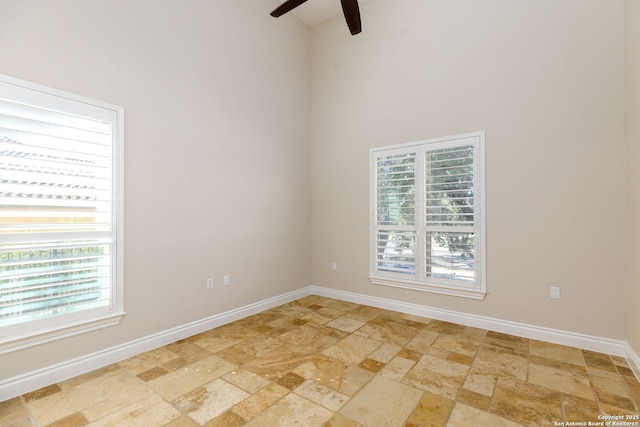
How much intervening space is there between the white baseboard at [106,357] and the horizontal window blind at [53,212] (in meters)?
0.40

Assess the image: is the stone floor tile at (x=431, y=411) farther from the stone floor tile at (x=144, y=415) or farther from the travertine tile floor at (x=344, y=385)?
the stone floor tile at (x=144, y=415)

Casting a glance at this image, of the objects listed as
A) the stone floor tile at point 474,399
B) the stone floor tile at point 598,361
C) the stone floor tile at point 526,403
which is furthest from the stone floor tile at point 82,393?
the stone floor tile at point 598,361

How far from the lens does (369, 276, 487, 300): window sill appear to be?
344 cm

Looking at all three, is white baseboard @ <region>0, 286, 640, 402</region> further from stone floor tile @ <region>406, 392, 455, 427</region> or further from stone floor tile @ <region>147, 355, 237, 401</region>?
stone floor tile @ <region>406, 392, 455, 427</region>

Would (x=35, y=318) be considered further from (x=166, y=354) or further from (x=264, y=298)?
(x=264, y=298)

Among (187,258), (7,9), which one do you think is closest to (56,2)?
(7,9)

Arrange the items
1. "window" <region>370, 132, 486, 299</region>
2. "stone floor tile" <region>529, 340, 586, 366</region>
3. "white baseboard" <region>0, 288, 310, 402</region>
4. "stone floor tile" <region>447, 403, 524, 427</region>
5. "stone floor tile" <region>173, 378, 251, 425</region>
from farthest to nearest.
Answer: "window" <region>370, 132, 486, 299</region> → "stone floor tile" <region>529, 340, 586, 366</region> → "white baseboard" <region>0, 288, 310, 402</region> → "stone floor tile" <region>173, 378, 251, 425</region> → "stone floor tile" <region>447, 403, 524, 427</region>

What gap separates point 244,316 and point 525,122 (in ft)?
12.4

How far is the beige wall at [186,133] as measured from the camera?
2.42 m

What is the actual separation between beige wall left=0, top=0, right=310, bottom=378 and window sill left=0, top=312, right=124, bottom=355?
6 cm

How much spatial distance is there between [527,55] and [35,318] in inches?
192

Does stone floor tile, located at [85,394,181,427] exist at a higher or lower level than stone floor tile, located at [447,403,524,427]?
lower

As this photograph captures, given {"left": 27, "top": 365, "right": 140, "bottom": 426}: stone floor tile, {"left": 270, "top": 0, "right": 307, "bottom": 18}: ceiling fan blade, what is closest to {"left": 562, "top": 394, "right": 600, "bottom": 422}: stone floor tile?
{"left": 27, "top": 365, "right": 140, "bottom": 426}: stone floor tile

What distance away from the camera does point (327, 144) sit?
4.69 meters
